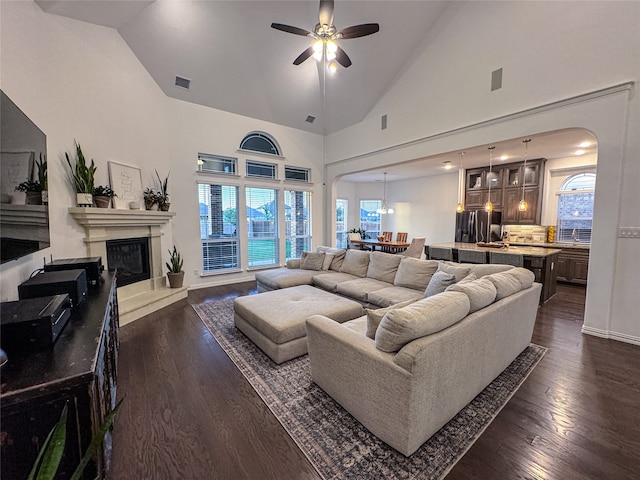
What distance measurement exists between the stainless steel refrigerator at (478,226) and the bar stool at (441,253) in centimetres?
232

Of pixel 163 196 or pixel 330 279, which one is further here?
pixel 163 196

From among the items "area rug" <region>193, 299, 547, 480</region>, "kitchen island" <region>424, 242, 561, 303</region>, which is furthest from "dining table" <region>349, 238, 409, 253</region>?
"area rug" <region>193, 299, 547, 480</region>

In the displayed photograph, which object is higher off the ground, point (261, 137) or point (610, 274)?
point (261, 137)

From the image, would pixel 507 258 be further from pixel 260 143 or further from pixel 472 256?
pixel 260 143

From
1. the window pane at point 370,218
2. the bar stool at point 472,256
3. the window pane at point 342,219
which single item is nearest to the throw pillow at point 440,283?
the bar stool at point 472,256

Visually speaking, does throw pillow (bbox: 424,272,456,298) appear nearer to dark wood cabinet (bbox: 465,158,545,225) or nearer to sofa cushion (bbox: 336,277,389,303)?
sofa cushion (bbox: 336,277,389,303)

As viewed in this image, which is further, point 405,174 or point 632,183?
point 405,174

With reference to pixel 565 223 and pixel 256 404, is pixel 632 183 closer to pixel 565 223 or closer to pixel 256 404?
pixel 565 223

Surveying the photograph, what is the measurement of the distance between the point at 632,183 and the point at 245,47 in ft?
18.6

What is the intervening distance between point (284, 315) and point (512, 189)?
6819mm

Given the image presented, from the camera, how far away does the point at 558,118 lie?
11.4 ft

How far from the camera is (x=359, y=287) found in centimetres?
374

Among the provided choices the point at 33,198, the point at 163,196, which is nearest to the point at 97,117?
the point at 163,196

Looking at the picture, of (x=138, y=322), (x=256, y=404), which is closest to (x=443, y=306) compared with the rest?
(x=256, y=404)
